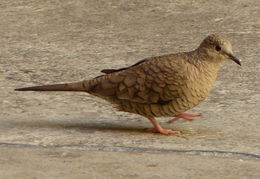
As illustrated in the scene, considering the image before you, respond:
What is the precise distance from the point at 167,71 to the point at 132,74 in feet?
0.79

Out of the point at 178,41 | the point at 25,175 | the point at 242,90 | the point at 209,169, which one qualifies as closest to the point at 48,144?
the point at 25,175

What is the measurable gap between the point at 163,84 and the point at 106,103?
0.98 metres

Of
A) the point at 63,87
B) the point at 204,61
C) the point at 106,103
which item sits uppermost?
the point at 204,61

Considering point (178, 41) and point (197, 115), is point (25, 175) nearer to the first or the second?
point (197, 115)

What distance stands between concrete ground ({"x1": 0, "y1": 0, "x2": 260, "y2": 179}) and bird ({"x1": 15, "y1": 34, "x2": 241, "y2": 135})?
0.19 meters

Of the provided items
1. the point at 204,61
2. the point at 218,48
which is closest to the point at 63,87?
the point at 204,61

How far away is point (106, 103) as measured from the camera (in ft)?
21.1

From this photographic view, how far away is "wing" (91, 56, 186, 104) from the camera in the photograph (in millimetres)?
5539

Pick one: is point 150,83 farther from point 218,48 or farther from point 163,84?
point 218,48

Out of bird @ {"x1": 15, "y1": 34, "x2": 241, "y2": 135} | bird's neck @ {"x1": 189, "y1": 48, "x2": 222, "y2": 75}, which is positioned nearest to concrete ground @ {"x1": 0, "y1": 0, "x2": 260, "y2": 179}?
bird @ {"x1": 15, "y1": 34, "x2": 241, "y2": 135}

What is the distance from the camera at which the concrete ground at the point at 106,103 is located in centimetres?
486

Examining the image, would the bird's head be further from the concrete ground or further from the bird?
the concrete ground

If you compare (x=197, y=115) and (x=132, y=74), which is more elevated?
(x=132, y=74)

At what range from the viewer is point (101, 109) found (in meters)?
6.27
